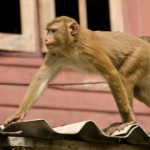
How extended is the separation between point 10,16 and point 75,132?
5.98m

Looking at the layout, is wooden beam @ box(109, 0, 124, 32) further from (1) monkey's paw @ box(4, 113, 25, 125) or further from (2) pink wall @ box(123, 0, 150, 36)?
(1) monkey's paw @ box(4, 113, 25, 125)

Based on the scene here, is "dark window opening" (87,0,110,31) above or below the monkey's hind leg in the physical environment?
above

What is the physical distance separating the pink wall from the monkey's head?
2912 millimetres

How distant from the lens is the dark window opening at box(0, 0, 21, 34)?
12514 mm

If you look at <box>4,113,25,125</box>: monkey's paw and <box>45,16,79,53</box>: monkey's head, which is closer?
<box>4,113,25,125</box>: monkey's paw

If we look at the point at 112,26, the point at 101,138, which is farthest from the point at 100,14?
the point at 101,138

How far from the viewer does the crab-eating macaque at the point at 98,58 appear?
30.0ft

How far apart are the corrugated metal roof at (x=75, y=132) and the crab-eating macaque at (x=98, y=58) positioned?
1589 millimetres

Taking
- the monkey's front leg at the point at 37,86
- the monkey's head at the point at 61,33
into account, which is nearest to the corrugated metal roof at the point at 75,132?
the monkey's front leg at the point at 37,86

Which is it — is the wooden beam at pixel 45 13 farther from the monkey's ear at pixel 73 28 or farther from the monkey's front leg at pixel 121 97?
the monkey's front leg at pixel 121 97

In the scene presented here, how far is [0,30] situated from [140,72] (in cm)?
413

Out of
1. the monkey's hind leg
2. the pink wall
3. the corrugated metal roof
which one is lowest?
the monkey's hind leg

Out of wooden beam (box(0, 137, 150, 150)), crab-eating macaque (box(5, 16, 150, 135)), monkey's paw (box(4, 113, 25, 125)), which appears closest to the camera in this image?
wooden beam (box(0, 137, 150, 150))

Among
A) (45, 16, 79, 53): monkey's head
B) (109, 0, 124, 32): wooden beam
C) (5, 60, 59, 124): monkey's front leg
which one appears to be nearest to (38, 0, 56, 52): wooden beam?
(109, 0, 124, 32): wooden beam
